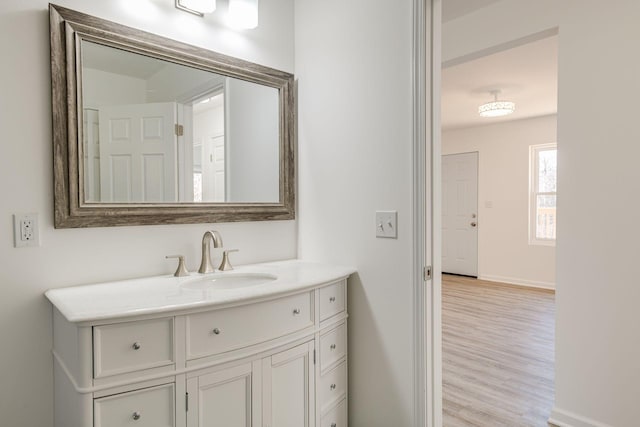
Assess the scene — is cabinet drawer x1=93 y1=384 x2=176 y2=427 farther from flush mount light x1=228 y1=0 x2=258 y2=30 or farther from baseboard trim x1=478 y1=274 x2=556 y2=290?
baseboard trim x1=478 y1=274 x2=556 y2=290

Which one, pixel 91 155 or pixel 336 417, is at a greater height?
pixel 91 155

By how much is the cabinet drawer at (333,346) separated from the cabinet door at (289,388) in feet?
0.28

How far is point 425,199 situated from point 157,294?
108 cm

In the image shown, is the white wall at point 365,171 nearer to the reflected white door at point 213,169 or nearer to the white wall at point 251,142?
the white wall at point 251,142

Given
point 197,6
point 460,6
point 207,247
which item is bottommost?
point 207,247

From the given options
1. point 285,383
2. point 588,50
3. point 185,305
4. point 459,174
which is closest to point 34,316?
point 185,305

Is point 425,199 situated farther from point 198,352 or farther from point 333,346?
point 198,352

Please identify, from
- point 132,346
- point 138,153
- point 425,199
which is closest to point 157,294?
point 132,346

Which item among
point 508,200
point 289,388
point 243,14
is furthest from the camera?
point 508,200

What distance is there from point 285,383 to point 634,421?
171cm

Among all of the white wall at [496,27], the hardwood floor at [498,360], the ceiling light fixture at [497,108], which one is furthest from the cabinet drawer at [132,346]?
the ceiling light fixture at [497,108]

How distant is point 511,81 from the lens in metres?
3.88

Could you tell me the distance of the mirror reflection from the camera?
150 cm

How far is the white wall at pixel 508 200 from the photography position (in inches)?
214
